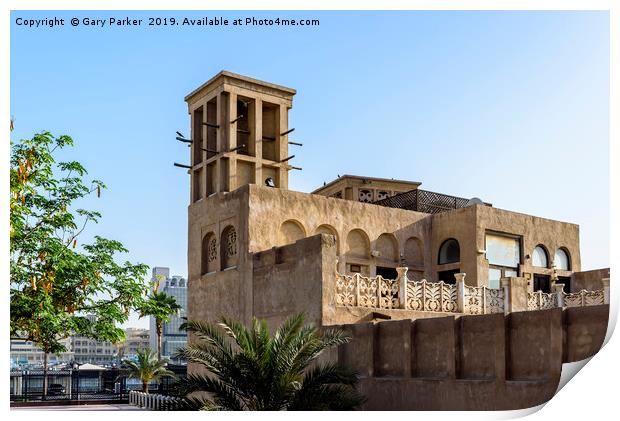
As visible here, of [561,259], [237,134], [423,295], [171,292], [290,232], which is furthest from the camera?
[171,292]

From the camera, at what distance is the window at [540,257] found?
28250mm

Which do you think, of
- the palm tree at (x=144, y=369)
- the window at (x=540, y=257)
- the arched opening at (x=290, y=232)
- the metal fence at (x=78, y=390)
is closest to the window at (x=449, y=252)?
the window at (x=540, y=257)

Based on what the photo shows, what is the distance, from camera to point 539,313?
46.3 ft

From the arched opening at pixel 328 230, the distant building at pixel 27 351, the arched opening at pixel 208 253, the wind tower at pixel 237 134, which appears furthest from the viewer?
the wind tower at pixel 237 134

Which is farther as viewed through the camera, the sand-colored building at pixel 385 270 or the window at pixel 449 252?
the window at pixel 449 252

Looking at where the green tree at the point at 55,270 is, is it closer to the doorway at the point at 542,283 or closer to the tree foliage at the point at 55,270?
the tree foliage at the point at 55,270

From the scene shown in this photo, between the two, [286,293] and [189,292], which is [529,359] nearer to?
[286,293]

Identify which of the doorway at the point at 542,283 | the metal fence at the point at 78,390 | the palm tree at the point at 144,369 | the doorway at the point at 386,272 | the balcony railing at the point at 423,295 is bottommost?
the metal fence at the point at 78,390

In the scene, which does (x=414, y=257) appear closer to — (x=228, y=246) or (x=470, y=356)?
(x=228, y=246)

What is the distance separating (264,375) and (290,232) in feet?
31.2

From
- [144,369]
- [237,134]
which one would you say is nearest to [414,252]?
[237,134]

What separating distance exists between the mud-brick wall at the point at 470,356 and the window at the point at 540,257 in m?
12.0

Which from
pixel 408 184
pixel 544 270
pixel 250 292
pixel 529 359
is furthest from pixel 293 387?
pixel 408 184

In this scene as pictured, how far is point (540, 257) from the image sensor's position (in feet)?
93.6
